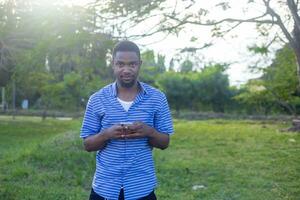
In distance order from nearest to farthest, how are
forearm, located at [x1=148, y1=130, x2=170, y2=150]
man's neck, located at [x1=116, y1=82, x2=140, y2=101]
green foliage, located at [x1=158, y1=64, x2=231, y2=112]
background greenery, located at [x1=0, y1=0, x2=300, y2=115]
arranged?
forearm, located at [x1=148, y1=130, x2=170, y2=150], man's neck, located at [x1=116, y1=82, x2=140, y2=101], background greenery, located at [x1=0, y1=0, x2=300, y2=115], green foliage, located at [x1=158, y1=64, x2=231, y2=112]

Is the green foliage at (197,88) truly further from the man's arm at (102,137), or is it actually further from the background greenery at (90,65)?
the man's arm at (102,137)

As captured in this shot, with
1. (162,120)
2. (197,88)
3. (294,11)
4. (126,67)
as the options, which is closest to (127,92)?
(126,67)

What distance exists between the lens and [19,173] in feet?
25.9

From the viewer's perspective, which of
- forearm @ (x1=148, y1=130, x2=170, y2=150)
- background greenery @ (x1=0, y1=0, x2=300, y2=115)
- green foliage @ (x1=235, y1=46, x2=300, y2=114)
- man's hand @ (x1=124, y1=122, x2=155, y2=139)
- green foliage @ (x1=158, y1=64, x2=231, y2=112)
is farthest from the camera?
green foliage @ (x1=158, y1=64, x2=231, y2=112)

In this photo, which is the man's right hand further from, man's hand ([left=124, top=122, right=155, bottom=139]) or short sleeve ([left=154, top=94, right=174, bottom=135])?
short sleeve ([left=154, top=94, right=174, bottom=135])

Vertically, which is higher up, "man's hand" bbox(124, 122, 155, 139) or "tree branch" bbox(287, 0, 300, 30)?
"tree branch" bbox(287, 0, 300, 30)

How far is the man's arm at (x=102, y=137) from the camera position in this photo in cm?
274

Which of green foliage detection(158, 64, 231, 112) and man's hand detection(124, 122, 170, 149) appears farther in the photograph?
green foliage detection(158, 64, 231, 112)

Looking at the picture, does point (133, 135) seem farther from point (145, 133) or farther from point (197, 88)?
point (197, 88)

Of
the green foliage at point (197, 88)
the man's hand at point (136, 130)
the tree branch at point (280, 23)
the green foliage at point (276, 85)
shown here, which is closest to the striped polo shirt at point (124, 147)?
A: the man's hand at point (136, 130)

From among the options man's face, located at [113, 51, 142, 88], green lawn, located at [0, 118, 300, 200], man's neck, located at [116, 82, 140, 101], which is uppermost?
man's face, located at [113, 51, 142, 88]

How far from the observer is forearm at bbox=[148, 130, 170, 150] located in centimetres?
284

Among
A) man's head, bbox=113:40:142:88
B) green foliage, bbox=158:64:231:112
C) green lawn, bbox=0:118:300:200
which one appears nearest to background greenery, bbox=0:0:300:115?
green foliage, bbox=158:64:231:112

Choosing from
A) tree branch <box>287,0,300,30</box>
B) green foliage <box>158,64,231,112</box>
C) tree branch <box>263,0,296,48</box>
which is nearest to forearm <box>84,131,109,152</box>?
tree branch <box>287,0,300,30</box>
